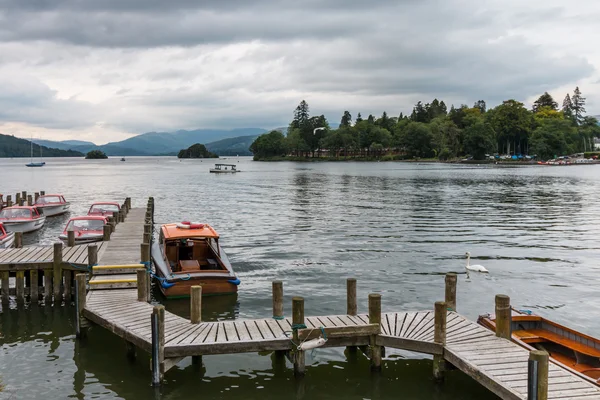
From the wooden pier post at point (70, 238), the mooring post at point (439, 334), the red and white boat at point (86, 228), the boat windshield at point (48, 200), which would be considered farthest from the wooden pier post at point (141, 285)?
the boat windshield at point (48, 200)

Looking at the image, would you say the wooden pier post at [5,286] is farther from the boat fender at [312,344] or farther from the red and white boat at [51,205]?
the red and white boat at [51,205]

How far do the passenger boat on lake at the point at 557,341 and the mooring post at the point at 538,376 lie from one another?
2983 millimetres

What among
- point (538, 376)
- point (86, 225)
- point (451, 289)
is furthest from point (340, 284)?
point (86, 225)

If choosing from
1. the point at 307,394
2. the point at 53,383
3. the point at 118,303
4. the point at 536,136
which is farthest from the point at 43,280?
the point at 536,136

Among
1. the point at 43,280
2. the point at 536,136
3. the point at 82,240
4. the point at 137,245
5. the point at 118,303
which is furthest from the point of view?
the point at 536,136

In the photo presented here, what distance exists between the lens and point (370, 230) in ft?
131

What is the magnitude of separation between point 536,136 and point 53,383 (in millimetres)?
207033

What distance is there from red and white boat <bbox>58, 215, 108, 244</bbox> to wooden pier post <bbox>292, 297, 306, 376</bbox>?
1878cm

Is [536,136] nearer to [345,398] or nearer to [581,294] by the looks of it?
[581,294]

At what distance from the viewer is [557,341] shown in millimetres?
15055

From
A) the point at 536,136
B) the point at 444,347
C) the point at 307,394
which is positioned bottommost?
the point at 307,394

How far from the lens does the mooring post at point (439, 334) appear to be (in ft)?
43.0

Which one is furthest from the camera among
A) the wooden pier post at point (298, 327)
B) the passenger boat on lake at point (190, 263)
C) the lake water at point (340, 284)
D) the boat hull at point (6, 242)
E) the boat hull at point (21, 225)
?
the boat hull at point (21, 225)

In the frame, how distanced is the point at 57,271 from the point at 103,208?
74.6 feet
